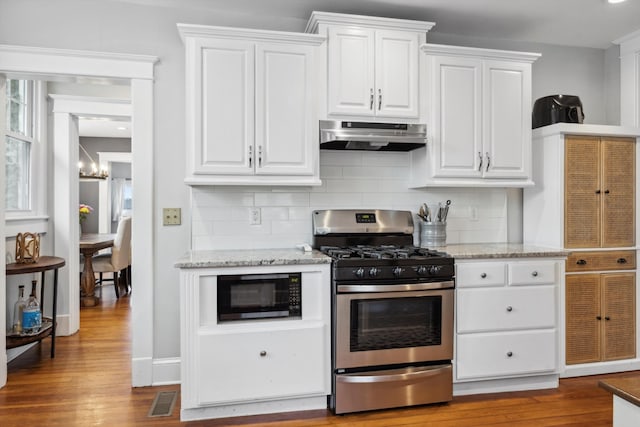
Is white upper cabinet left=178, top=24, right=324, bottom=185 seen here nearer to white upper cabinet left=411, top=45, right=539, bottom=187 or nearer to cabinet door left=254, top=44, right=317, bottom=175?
cabinet door left=254, top=44, right=317, bottom=175

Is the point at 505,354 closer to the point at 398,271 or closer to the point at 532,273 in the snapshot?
the point at 532,273

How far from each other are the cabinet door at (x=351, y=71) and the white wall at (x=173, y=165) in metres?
0.45

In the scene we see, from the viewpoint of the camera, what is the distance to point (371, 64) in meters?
2.81

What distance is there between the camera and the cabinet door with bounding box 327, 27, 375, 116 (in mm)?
2770

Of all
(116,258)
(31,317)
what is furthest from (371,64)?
(116,258)

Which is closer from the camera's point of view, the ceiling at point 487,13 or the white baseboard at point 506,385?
the white baseboard at point 506,385

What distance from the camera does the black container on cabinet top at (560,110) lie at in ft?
10.5

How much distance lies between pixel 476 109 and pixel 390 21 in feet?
2.84

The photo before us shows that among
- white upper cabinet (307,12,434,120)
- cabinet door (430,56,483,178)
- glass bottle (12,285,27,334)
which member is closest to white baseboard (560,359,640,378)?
cabinet door (430,56,483,178)

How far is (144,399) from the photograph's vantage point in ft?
8.70

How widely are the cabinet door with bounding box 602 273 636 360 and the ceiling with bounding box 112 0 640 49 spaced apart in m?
1.93

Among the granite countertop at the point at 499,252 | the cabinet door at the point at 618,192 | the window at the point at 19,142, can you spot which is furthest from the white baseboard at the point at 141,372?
the cabinet door at the point at 618,192

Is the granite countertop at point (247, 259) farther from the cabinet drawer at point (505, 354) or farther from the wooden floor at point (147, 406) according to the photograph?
the cabinet drawer at point (505, 354)

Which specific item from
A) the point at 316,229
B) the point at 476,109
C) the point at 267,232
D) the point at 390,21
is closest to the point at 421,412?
the point at 316,229
